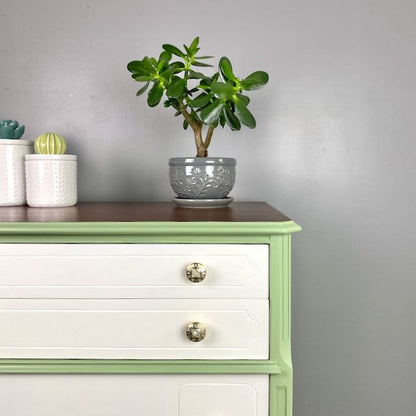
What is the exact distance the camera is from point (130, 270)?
3.26 ft

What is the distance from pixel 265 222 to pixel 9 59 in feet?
3.10

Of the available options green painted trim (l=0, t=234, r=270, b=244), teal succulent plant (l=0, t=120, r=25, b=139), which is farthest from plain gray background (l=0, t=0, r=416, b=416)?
green painted trim (l=0, t=234, r=270, b=244)

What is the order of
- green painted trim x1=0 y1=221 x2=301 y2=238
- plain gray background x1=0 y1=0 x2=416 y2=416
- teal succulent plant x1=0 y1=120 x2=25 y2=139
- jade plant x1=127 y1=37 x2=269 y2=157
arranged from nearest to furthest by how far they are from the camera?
green painted trim x1=0 y1=221 x2=301 y2=238 → jade plant x1=127 y1=37 x2=269 y2=157 → teal succulent plant x1=0 y1=120 x2=25 y2=139 → plain gray background x1=0 y1=0 x2=416 y2=416

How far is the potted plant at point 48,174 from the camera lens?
48.2 inches

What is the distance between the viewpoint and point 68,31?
4.80 ft

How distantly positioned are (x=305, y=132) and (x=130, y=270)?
72 cm

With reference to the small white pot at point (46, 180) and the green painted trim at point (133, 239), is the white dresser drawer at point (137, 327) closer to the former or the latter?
the green painted trim at point (133, 239)

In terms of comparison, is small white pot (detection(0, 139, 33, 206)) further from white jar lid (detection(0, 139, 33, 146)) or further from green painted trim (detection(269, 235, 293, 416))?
green painted trim (detection(269, 235, 293, 416))

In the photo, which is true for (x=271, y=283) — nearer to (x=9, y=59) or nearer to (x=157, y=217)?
(x=157, y=217)

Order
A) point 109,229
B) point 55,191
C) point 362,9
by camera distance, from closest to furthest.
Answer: point 109,229 → point 55,191 → point 362,9

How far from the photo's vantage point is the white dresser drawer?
994mm

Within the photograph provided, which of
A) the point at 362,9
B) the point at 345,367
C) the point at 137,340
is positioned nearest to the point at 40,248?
the point at 137,340

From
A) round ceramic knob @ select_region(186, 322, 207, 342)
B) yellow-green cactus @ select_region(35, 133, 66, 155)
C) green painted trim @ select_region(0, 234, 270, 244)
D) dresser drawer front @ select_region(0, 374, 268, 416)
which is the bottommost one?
dresser drawer front @ select_region(0, 374, 268, 416)

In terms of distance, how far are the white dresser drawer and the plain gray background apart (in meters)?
0.54
